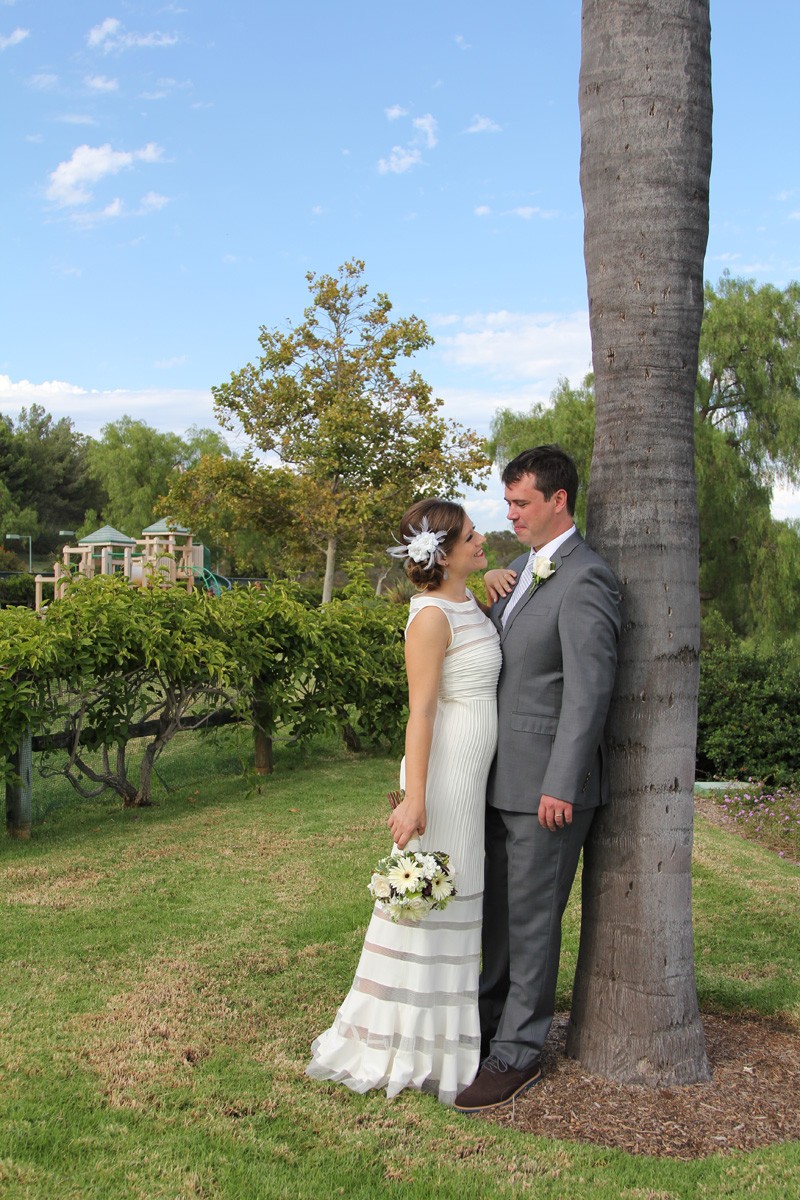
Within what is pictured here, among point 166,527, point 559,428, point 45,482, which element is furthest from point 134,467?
point 559,428

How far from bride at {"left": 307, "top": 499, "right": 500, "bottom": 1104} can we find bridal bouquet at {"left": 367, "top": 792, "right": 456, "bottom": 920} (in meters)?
0.09

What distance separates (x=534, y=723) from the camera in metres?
3.37

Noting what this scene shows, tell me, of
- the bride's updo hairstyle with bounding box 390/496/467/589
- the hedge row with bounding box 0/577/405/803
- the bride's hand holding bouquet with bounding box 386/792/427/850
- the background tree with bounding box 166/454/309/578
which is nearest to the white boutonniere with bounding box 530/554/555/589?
the bride's updo hairstyle with bounding box 390/496/467/589

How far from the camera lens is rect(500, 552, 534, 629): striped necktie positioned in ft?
11.7

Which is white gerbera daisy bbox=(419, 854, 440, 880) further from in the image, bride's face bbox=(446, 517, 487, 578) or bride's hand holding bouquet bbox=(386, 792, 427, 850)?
bride's face bbox=(446, 517, 487, 578)

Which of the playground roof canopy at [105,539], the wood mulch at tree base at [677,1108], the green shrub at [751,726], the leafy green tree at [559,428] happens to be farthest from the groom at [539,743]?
the playground roof canopy at [105,539]

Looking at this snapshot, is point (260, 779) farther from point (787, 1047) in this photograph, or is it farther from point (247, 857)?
point (787, 1047)

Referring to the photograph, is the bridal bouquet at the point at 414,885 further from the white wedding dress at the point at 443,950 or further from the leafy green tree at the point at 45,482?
the leafy green tree at the point at 45,482

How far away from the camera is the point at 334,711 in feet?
31.4

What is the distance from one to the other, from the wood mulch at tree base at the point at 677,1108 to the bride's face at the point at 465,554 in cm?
170

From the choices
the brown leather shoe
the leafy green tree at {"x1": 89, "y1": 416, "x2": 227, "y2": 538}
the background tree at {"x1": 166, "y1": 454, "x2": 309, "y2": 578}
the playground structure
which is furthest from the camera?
the leafy green tree at {"x1": 89, "y1": 416, "x2": 227, "y2": 538}

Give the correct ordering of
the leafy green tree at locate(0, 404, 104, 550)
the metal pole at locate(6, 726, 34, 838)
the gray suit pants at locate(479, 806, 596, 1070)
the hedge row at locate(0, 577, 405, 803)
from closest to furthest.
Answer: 1. the gray suit pants at locate(479, 806, 596, 1070)
2. the hedge row at locate(0, 577, 405, 803)
3. the metal pole at locate(6, 726, 34, 838)
4. the leafy green tree at locate(0, 404, 104, 550)

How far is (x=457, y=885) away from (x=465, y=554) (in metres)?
1.09

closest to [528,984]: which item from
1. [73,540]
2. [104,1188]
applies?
[104,1188]
